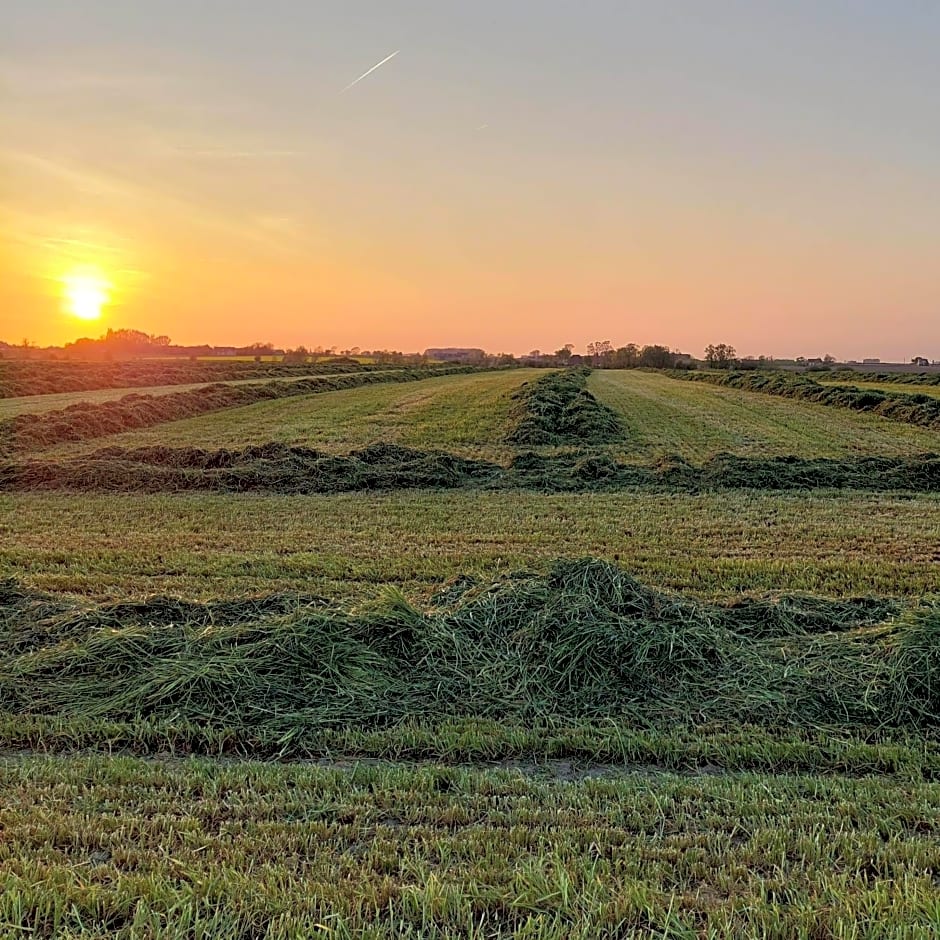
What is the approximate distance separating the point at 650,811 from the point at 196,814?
2.35m

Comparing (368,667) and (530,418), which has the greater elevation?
(530,418)

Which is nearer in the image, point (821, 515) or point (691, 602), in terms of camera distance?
point (691, 602)

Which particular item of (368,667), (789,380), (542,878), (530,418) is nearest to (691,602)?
(368,667)

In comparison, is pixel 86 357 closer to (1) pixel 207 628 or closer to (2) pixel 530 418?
(2) pixel 530 418

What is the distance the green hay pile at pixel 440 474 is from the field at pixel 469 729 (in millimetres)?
3027

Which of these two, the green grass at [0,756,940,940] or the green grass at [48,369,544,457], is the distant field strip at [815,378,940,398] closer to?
the green grass at [48,369,544,457]

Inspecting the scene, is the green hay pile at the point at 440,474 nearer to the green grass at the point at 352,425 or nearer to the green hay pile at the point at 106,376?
the green grass at the point at 352,425

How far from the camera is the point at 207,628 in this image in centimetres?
629

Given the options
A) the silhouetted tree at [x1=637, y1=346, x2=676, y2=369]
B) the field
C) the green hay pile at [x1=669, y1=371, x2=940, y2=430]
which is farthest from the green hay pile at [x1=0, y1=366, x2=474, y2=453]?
the silhouetted tree at [x1=637, y1=346, x2=676, y2=369]

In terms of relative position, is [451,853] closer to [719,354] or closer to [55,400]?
[55,400]

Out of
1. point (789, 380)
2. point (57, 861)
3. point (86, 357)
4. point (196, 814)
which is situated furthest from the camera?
point (86, 357)

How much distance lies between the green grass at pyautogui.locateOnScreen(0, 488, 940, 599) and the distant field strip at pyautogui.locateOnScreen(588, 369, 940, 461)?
6.38 m

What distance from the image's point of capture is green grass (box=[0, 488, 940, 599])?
8445mm

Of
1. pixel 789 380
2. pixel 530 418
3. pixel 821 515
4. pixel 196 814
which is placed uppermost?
pixel 789 380
